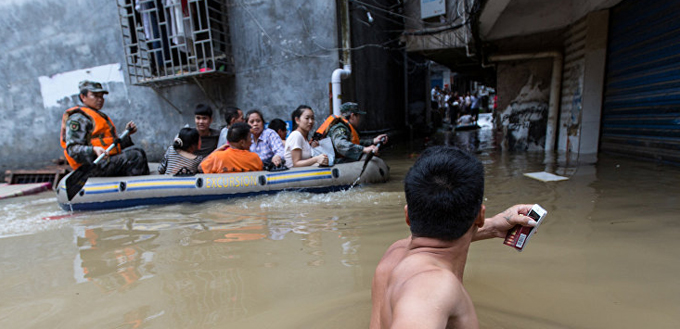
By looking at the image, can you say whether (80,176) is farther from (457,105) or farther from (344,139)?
(457,105)

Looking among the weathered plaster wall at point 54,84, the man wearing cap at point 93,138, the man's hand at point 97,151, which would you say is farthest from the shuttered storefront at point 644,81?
the weathered plaster wall at point 54,84

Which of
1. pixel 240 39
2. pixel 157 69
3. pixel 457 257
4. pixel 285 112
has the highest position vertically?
pixel 240 39

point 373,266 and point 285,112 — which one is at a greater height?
point 285,112

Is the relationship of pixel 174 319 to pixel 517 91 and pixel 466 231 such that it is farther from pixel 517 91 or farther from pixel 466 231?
pixel 517 91

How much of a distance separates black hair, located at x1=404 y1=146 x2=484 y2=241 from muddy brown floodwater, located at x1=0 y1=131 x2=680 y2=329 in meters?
0.84

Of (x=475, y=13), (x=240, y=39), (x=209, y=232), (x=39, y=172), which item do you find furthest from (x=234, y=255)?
(x=39, y=172)

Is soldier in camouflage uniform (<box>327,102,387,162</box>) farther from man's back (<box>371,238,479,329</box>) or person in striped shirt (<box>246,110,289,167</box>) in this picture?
man's back (<box>371,238,479,329</box>)

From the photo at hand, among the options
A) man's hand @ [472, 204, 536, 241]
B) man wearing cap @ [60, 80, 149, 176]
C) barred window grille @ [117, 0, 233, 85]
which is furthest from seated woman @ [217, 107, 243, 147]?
man's hand @ [472, 204, 536, 241]

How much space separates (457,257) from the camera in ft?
3.78

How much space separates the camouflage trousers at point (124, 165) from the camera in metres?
4.83

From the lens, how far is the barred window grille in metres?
7.09

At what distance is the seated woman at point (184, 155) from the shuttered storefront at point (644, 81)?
6591 millimetres

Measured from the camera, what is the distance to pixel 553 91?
803cm

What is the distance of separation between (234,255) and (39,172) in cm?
810
